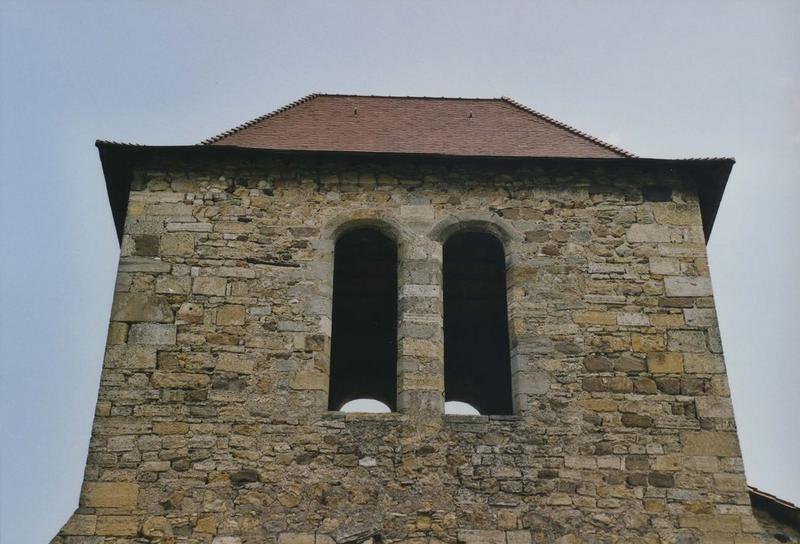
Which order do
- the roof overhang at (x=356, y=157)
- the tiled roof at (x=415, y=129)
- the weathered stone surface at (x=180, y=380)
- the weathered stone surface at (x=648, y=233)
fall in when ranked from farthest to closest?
the tiled roof at (x=415, y=129) < the roof overhang at (x=356, y=157) < the weathered stone surface at (x=648, y=233) < the weathered stone surface at (x=180, y=380)

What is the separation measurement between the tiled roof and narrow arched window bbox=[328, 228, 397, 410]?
1.20 m

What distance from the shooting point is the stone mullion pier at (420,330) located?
7668 mm

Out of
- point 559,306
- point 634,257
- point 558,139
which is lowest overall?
point 559,306

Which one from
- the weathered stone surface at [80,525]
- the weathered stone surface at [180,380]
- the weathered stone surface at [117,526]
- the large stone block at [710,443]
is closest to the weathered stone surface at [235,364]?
the weathered stone surface at [180,380]

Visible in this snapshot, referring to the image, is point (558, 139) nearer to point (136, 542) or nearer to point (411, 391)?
point (411, 391)

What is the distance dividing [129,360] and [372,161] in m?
3.13

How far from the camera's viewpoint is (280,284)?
8234 mm

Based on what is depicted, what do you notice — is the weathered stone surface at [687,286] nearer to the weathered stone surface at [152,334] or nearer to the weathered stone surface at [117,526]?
the weathered stone surface at [152,334]

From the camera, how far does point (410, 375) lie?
7773mm

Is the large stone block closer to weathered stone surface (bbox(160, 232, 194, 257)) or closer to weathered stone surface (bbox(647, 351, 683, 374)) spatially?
weathered stone surface (bbox(647, 351, 683, 374))

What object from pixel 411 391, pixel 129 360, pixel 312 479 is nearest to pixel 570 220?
pixel 411 391

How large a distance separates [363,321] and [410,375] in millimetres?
3617

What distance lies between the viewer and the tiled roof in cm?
952

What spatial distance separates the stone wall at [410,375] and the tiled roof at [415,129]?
1.72 ft
